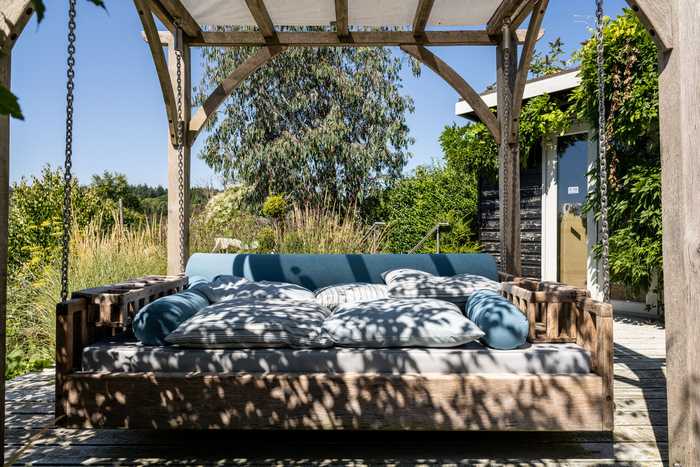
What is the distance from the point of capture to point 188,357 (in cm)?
240

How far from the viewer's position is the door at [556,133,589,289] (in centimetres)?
648

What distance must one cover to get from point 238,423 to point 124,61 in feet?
43.9

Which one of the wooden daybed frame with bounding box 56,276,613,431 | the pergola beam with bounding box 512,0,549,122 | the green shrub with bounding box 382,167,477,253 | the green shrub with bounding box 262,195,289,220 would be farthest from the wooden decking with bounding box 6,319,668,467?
the green shrub with bounding box 262,195,289,220

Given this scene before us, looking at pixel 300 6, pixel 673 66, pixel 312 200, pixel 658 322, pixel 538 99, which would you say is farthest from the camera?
pixel 312 200

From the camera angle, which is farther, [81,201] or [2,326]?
[81,201]

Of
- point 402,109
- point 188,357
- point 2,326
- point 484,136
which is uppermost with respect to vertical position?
point 402,109

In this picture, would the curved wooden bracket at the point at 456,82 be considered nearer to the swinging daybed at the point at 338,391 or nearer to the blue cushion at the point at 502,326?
the swinging daybed at the point at 338,391

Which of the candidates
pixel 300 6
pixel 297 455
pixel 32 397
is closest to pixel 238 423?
pixel 297 455

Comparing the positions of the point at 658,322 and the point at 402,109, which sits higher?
the point at 402,109

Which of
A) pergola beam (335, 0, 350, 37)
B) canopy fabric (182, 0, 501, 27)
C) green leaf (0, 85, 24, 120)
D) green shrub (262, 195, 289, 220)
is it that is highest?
canopy fabric (182, 0, 501, 27)

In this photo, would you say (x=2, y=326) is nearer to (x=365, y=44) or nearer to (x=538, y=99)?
(x=365, y=44)

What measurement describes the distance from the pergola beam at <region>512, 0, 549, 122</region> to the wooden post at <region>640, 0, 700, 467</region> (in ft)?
5.89

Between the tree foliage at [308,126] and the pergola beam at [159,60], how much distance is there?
666 cm

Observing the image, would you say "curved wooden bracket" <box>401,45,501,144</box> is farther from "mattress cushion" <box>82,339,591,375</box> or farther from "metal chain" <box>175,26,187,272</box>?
"mattress cushion" <box>82,339,591,375</box>
